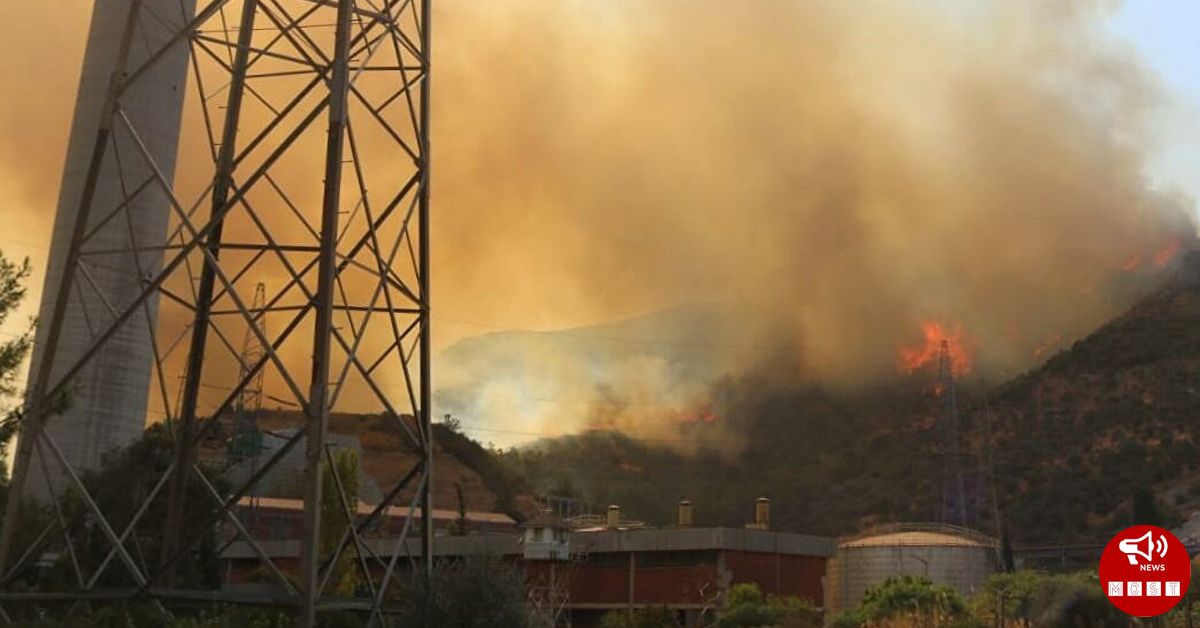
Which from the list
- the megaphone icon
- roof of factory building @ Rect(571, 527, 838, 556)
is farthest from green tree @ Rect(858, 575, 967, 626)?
roof of factory building @ Rect(571, 527, 838, 556)

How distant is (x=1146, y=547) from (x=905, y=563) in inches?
1631

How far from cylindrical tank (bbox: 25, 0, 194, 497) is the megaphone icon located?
3619 centimetres

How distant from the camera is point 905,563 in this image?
191ft

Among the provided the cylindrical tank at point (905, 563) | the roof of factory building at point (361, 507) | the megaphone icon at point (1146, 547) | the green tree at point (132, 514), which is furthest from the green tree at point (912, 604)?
the roof of factory building at point (361, 507)

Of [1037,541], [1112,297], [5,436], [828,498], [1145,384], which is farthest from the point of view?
[1112,297]

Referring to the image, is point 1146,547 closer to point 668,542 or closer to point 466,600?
point 466,600

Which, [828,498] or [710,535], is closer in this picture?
[710,535]

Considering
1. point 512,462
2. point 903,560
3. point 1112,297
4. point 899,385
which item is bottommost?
point 903,560

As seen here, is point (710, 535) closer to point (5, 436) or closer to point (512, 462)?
point (5, 436)

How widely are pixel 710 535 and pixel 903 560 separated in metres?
14.9

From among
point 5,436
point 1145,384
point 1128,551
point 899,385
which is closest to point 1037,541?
point 1145,384

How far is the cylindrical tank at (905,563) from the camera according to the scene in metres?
57.5

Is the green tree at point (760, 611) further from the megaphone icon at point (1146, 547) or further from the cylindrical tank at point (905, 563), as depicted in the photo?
the megaphone icon at point (1146, 547)

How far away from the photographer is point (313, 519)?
15.9 metres
